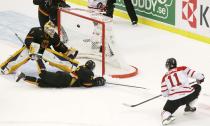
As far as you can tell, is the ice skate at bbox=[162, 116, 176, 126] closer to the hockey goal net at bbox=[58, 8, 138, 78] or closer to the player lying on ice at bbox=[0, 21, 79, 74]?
the hockey goal net at bbox=[58, 8, 138, 78]

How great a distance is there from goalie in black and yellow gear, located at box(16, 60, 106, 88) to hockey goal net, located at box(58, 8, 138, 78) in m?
0.57

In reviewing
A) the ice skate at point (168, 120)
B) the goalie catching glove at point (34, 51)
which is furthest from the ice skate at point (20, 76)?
the ice skate at point (168, 120)

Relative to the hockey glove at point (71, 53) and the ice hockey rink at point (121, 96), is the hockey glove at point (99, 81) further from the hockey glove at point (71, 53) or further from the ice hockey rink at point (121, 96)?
the hockey glove at point (71, 53)

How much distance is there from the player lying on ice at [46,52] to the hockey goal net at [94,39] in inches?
19.2

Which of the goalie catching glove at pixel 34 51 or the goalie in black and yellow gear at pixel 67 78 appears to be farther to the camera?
the goalie catching glove at pixel 34 51

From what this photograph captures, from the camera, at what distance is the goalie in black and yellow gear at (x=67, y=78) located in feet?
28.2

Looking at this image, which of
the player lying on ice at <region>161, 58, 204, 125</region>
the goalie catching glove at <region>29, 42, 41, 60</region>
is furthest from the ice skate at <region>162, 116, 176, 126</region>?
the goalie catching glove at <region>29, 42, 41, 60</region>

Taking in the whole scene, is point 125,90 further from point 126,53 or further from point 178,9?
point 178,9

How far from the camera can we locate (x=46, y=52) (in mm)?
9312

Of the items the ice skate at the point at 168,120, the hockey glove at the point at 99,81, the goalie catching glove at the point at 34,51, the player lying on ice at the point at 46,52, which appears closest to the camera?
the ice skate at the point at 168,120

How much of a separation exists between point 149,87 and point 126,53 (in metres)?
1.78

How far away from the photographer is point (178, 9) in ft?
36.1

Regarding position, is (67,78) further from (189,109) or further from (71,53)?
(189,109)

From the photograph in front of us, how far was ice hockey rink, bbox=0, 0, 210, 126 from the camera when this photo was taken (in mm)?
7555
